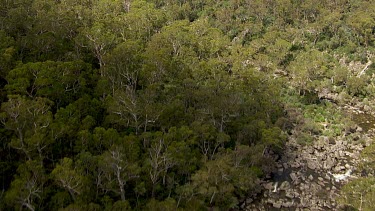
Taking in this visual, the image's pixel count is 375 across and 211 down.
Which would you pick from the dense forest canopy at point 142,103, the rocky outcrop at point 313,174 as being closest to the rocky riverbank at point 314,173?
the rocky outcrop at point 313,174

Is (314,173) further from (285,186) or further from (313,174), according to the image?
(285,186)

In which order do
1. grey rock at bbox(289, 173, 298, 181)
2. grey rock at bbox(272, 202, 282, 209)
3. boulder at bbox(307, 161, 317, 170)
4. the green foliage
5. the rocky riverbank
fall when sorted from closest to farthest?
the green foliage, grey rock at bbox(272, 202, 282, 209), the rocky riverbank, grey rock at bbox(289, 173, 298, 181), boulder at bbox(307, 161, 317, 170)

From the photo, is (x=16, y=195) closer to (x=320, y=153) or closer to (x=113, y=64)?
(x=113, y=64)

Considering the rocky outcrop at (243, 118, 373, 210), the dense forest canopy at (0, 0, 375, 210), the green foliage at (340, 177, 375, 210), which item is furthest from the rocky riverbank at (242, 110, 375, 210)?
the green foliage at (340, 177, 375, 210)

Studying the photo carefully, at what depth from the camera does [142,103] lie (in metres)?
42.4

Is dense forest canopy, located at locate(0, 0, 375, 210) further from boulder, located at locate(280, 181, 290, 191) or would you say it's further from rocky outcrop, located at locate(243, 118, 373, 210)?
boulder, located at locate(280, 181, 290, 191)

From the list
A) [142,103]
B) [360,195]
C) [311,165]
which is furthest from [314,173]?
[142,103]

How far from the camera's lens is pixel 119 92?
4384 cm

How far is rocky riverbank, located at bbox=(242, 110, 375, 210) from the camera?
41.9m

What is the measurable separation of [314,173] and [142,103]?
24.9m

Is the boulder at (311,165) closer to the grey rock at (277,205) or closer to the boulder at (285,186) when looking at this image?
the boulder at (285,186)

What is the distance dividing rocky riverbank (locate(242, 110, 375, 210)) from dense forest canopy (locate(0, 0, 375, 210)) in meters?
1.98

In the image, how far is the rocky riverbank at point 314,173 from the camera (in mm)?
41884

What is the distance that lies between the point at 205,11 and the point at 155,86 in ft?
183
